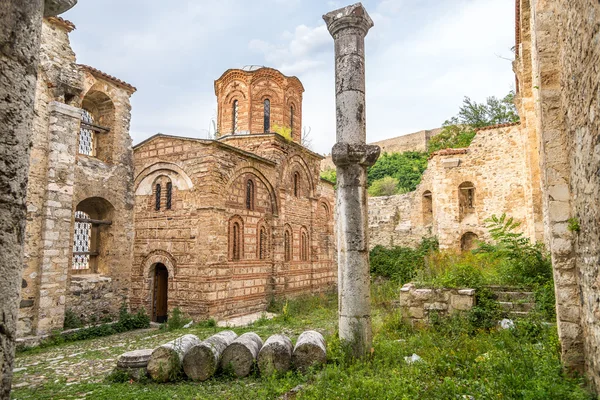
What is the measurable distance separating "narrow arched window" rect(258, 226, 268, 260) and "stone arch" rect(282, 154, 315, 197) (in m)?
2.00

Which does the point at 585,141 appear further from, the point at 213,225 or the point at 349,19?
the point at 213,225

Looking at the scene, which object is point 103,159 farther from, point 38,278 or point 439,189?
point 439,189

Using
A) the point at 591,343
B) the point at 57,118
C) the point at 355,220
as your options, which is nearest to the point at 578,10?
the point at 591,343

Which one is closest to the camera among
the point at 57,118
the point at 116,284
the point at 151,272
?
the point at 57,118

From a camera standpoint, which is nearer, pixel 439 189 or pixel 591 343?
pixel 591 343

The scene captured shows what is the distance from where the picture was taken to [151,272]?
1164 centimetres

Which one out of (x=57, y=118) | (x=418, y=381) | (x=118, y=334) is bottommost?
(x=118, y=334)

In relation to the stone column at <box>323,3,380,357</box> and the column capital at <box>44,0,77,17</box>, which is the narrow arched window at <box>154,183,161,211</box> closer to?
the stone column at <box>323,3,380,357</box>

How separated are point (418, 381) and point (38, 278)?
26.6ft

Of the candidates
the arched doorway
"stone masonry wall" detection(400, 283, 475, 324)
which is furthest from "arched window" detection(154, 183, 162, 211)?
"stone masonry wall" detection(400, 283, 475, 324)

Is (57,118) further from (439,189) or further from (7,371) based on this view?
(439,189)

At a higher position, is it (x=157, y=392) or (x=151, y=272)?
(x=151, y=272)

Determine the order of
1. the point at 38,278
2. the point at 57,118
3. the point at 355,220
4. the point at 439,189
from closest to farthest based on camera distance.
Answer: the point at 355,220 < the point at 38,278 < the point at 57,118 < the point at 439,189

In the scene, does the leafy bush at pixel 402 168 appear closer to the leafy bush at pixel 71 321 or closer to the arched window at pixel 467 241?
the arched window at pixel 467 241
